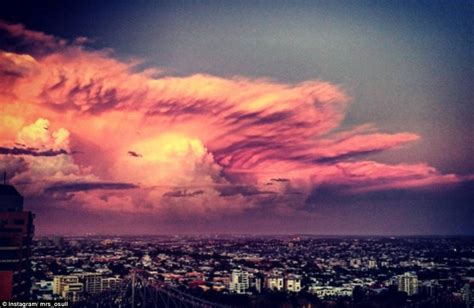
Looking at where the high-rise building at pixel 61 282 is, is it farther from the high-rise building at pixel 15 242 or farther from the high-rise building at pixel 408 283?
the high-rise building at pixel 408 283

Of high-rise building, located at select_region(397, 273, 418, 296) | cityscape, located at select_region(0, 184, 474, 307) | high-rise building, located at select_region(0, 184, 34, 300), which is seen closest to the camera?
high-rise building, located at select_region(0, 184, 34, 300)

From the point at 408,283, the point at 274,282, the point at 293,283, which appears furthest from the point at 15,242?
the point at 408,283

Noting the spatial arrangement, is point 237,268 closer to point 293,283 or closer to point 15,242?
point 293,283

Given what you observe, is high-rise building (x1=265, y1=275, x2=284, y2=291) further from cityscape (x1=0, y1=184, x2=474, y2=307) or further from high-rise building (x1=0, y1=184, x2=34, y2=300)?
high-rise building (x1=0, y1=184, x2=34, y2=300)

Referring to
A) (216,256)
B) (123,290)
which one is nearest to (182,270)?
(216,256)

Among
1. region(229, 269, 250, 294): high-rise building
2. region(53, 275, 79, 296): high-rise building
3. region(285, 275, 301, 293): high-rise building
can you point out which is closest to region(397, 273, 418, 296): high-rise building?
region(285, 275, 301, 293): high-rise building

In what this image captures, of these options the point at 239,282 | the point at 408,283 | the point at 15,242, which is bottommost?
the point at 239,282
